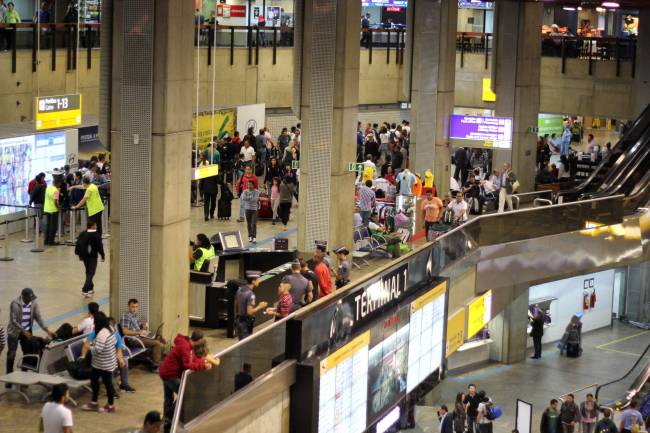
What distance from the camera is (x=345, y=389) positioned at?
48.3ft

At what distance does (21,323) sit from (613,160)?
22404 mm

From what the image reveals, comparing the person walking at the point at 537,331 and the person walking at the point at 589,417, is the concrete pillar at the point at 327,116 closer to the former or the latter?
the person walking at the point at 589,417

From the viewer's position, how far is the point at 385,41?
46250 mm

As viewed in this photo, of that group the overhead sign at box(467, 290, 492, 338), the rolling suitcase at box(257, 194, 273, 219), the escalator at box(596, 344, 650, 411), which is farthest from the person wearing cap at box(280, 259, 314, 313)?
the rolling suitcase at box(257, 194, 273, 219)

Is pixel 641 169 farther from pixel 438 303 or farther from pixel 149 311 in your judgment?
pixel 149 311

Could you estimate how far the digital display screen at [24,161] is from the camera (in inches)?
1057

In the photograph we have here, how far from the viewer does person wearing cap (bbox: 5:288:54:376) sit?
16000 millimetres

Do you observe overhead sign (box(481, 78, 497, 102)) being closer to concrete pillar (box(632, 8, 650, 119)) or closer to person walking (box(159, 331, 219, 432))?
concrete pillar (box(632, 8, 650, 119))

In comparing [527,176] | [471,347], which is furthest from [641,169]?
[471,347]

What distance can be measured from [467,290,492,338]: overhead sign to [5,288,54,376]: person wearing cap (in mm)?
9817

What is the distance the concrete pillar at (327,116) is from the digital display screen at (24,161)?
24.0 feet

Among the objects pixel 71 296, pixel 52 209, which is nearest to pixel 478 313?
pixel 71 296

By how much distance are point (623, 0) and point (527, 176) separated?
596cm

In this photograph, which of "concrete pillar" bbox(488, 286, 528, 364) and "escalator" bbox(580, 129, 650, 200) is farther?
"concrete pillar" bbox(488, 286, 528, 364)
